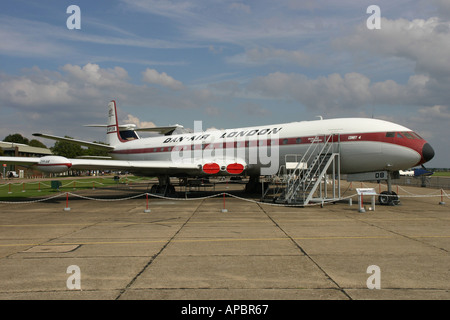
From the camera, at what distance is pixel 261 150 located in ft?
64.0

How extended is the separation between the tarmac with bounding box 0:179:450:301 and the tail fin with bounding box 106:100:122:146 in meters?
17.0

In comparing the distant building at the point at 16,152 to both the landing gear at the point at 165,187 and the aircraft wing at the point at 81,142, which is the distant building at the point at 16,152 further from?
the landing gear at the point at 165,187

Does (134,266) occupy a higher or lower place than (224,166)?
lower

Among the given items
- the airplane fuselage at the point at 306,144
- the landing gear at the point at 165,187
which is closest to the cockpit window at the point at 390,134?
the airplane fuselage at the point at 306,144

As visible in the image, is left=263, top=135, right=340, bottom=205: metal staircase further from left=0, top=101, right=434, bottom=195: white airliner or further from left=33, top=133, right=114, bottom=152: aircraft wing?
left=33, top=133, right=114, bottom=152: aircraft wing

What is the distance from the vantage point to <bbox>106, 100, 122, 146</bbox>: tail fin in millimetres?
29141

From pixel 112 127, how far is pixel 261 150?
15423 millimetres

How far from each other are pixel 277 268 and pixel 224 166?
1367cm

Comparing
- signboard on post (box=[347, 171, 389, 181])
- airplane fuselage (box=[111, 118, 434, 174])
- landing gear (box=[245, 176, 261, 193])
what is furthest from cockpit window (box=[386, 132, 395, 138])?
landing gear (box=[245, 176, 261, 193])

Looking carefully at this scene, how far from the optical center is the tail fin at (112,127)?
29.1 metres

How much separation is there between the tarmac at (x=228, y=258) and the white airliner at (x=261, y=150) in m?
4.17

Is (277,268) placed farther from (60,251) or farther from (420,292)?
(60,251)

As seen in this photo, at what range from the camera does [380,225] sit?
10.9 metres
